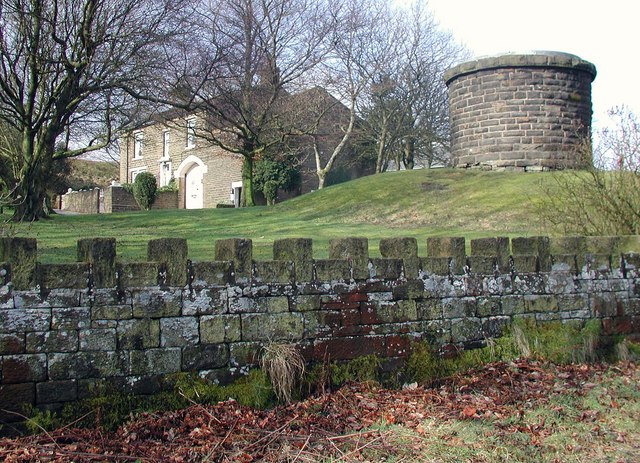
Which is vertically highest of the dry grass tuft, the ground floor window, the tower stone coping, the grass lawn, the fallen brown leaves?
the tower stone coping

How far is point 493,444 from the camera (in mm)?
4789

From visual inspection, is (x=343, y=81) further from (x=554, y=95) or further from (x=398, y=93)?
(x=554, y=95)

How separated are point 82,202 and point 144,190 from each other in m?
5.06

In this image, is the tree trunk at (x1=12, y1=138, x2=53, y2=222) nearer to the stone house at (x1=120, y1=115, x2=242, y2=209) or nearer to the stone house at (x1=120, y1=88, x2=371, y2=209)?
the stone house at (x1=120, y1=88, x2=371, y2=209)

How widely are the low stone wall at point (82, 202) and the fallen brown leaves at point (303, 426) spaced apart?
1161 inches

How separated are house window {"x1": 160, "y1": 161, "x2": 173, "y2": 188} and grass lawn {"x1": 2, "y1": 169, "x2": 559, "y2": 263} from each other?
18989mm

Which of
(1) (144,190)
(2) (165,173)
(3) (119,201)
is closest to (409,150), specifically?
(1) (144,190)

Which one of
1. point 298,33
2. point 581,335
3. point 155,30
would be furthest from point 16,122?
point 581,335

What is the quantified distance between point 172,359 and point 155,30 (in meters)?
11.5

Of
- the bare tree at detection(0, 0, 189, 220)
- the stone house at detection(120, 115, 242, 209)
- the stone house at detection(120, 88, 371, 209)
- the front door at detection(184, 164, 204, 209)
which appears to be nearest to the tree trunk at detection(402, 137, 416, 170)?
the stone house at detection(120, 88, 371, 209)

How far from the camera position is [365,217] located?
16781 millimetres

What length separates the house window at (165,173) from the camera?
3828 centimetres

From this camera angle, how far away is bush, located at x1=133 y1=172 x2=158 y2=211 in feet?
103

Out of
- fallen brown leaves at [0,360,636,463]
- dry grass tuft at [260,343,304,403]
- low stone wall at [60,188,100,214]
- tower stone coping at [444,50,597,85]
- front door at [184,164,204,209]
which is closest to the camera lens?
fallen brown leaves at [0,360,636,463]
